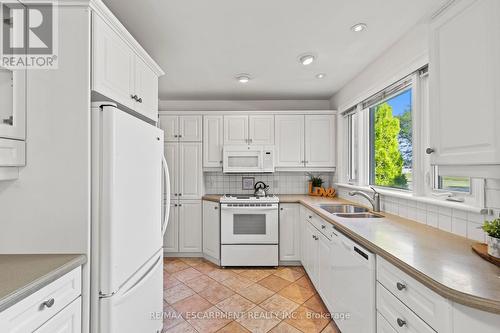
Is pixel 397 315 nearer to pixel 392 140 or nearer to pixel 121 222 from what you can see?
pixel 121 222

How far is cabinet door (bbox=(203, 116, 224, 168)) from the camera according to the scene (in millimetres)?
3461

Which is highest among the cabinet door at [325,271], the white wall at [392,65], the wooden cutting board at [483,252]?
the white wall at [392,65]

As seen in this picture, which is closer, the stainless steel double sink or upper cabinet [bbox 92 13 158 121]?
upper cabinet [bbox 92 13 158 121]

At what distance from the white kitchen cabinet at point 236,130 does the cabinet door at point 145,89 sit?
5.35 feet

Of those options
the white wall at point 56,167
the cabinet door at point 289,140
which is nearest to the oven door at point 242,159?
the cabinet door at point 289,140

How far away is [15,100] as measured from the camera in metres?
1.13

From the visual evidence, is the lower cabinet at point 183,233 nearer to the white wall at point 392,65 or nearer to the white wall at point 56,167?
the white wall at point 56,167

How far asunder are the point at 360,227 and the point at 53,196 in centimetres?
183

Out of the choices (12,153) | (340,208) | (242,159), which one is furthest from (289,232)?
(12,153)

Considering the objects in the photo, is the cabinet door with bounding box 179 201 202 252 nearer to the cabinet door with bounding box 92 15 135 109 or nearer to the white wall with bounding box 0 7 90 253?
the cabinet door with bounding box 92 15 135 109

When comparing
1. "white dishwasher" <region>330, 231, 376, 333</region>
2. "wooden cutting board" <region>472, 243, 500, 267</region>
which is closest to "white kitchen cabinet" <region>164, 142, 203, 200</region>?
"white dishwasher" <region>330, 231, 376, 333</region>

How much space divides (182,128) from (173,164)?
1.76 ft

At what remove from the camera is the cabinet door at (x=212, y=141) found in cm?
346

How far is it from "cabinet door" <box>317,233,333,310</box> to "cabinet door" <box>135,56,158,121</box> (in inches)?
71.2
